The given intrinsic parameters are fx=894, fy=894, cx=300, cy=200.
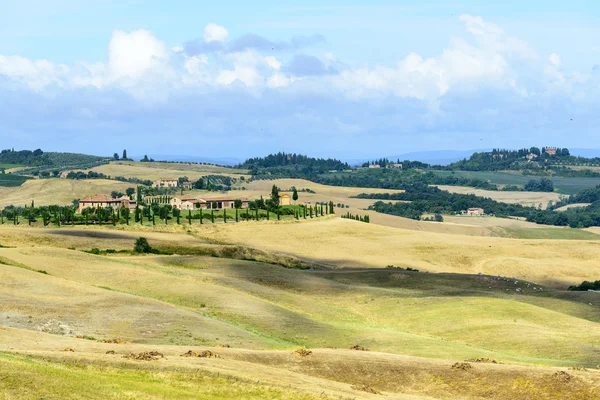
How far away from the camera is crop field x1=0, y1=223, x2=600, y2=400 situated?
109ft

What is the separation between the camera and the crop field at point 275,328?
109 ft

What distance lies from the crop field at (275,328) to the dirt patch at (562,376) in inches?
2.6

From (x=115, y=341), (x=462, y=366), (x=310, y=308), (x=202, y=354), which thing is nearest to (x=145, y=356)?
(x=202, y=354)

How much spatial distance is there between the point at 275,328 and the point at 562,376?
2226cm

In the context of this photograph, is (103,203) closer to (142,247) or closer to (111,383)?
(142,247)

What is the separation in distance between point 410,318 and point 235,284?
627 inches

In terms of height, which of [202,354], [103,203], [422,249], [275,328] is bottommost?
[422,249]

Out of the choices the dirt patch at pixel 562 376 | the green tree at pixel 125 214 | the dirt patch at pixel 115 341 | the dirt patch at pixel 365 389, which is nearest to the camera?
the dirt patch at pixel 365 389

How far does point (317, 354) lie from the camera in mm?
41156

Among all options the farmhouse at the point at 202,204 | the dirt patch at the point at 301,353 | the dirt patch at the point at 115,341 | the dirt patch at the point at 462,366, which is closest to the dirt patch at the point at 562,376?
the dirt patch at the point at 462,366

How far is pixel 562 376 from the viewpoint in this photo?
124 ft

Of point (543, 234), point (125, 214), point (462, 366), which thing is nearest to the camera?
point (462, 366)

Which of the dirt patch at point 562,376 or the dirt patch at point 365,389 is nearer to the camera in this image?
the dirt patch at point 365,389

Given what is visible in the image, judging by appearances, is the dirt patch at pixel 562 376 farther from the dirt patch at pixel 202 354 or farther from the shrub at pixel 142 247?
the shrub at pixel 142 247
